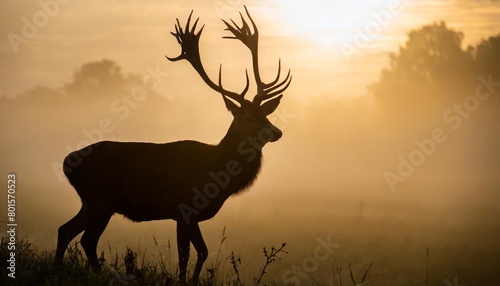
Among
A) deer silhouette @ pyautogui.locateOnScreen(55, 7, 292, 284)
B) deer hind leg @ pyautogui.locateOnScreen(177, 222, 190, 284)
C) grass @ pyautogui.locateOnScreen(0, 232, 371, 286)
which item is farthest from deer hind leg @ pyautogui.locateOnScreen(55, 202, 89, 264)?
grass @ pyautogui.locateOnScreen(0, 232, 371, 286)

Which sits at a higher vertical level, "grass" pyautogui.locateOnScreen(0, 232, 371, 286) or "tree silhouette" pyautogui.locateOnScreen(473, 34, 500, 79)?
"tree silhouette" pyautogui.locateOnScreen(473, 34, 500, 79)

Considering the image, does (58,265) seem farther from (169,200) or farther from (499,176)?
(499,176)

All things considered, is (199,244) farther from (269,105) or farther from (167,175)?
(269,105)

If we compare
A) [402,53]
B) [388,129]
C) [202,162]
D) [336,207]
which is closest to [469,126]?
[388,129]

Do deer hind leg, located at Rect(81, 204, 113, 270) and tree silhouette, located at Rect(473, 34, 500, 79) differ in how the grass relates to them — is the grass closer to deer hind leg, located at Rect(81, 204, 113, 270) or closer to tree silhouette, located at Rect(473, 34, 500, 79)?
deer hind leg, located at Rect(81, 204, 113, 270)

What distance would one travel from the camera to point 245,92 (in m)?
11.5

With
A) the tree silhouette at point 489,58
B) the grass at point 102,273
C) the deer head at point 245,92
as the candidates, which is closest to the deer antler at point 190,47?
the deer head at point 245,92

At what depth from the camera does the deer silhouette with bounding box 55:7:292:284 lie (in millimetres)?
10797

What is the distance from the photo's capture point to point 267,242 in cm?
7431

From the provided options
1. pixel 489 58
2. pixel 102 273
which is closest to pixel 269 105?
pixel 102 273

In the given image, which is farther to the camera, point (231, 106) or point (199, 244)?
point (231, 106)

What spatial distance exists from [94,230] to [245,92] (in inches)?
120

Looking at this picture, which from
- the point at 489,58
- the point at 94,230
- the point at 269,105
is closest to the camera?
the point at 94,230

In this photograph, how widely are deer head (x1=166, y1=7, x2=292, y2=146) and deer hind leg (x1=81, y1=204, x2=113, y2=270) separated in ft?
7.60
